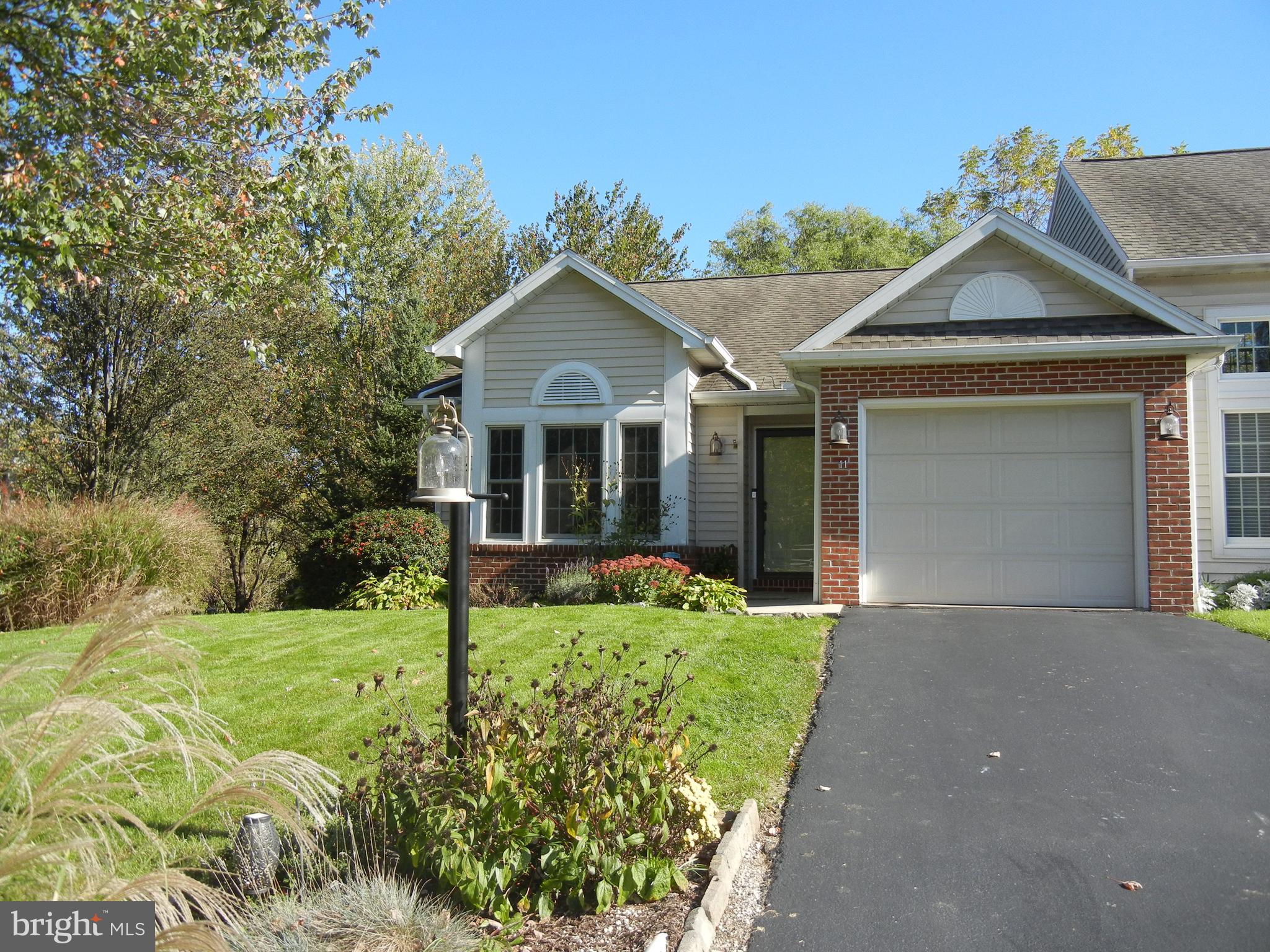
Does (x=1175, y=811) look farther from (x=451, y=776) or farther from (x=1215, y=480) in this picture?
(x=1215, y=480)

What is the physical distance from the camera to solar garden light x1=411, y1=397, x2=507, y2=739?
4.51 metres

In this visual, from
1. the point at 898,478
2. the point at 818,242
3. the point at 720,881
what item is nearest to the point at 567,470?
the point at 898,478

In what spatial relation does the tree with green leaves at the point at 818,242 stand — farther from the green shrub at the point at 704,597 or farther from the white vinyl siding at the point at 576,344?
the green shrub at the point at 704,597

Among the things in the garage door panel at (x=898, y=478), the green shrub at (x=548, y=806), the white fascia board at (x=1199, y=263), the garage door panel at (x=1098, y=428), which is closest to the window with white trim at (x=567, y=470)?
the garage door panel at (x=898, y=478)

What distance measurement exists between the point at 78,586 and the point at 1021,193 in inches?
1108

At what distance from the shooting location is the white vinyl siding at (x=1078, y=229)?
43.4 feet

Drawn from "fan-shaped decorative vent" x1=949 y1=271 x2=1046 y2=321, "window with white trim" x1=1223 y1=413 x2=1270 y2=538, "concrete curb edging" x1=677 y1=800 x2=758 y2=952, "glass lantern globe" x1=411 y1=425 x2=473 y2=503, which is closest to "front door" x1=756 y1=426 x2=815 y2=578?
"fan-shaped decorative vent" x1=949 y1=271 x2=1046 y2=321

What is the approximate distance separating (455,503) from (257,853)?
175 cm

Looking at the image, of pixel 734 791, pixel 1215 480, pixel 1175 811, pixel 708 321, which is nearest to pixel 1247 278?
pixel 1215 480

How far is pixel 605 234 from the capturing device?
97.1 feet

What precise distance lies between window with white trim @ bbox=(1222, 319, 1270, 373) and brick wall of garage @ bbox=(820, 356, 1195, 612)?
269cm

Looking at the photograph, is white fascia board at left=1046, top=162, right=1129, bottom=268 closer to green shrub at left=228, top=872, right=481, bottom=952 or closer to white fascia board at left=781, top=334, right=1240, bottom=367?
white fascia board at left=781, top=334, right=1240, bottom=367

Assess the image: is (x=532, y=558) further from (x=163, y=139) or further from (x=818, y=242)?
(x=818, y=242)

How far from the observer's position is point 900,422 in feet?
36.5
